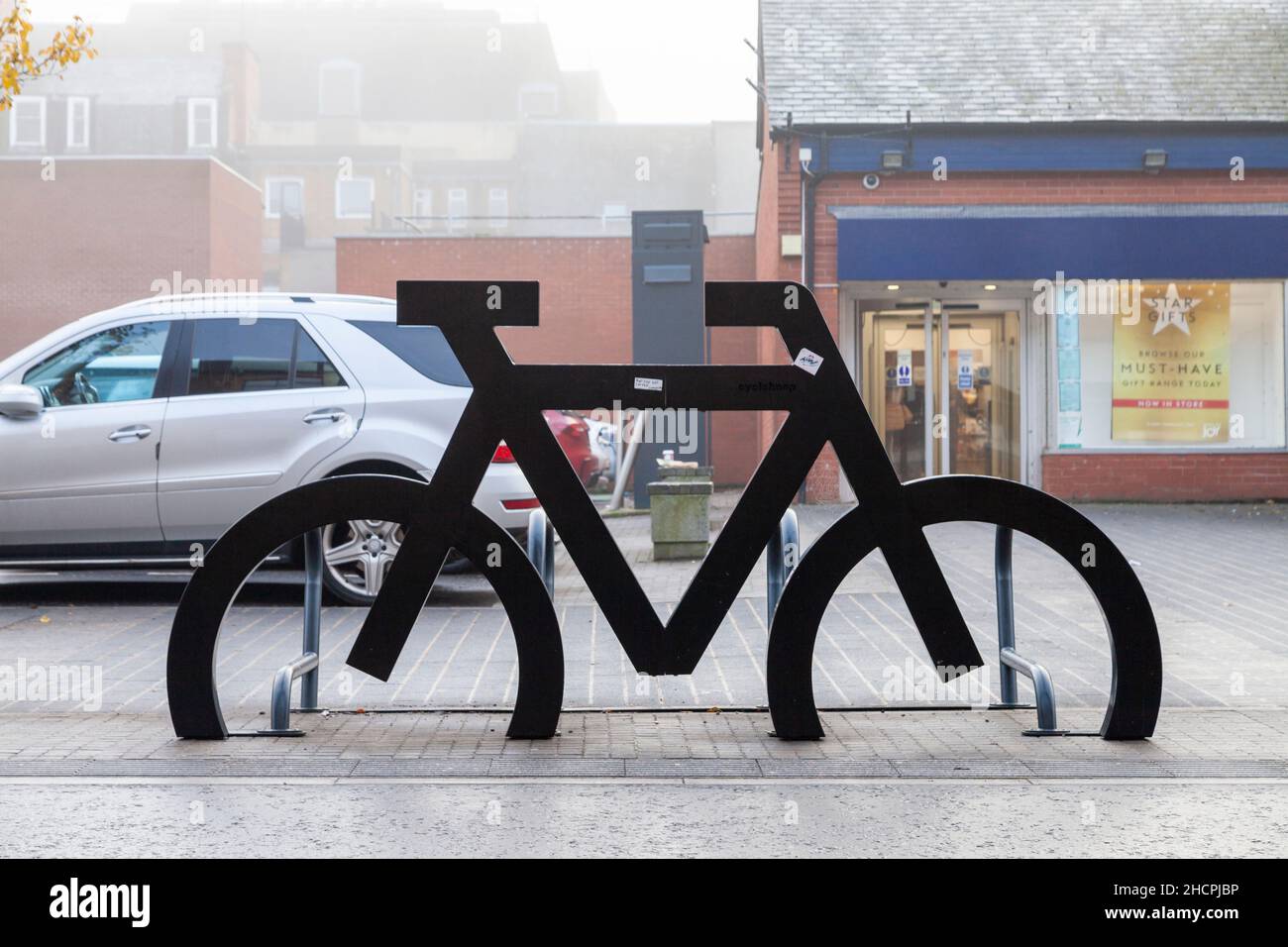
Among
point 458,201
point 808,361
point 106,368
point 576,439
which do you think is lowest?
point 576,439

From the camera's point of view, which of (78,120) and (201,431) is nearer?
Result: (201,431)

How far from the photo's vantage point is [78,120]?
164 feet

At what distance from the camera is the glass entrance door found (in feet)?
59.5

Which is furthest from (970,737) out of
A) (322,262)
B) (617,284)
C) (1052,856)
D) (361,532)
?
(322,262)

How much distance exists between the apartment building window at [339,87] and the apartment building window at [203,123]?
10.8 m

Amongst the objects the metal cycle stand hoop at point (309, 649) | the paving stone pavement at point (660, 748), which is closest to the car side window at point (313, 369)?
the metal cycle stand hoop at point (309, 649)

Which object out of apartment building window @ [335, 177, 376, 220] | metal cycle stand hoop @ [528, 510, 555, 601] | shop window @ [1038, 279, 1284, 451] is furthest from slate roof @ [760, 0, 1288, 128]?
apartment building window @ [335, 177, 376, 220]

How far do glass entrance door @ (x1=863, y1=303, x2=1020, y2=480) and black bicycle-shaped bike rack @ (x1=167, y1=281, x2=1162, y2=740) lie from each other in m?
12.7

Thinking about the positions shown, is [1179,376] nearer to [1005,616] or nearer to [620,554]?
[1005,616]

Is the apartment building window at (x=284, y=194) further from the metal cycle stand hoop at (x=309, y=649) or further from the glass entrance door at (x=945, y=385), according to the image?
the metal cycle stand hoop at (x=309, y=649)

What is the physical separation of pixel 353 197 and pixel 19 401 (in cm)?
4480

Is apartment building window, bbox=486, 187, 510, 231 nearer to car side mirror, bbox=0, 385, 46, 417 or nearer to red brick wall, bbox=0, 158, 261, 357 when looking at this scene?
red brick wall, bbox=0, 158, 261, 357

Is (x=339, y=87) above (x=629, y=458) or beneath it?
above

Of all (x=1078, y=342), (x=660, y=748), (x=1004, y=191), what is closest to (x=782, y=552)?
(x=660, y=748)
